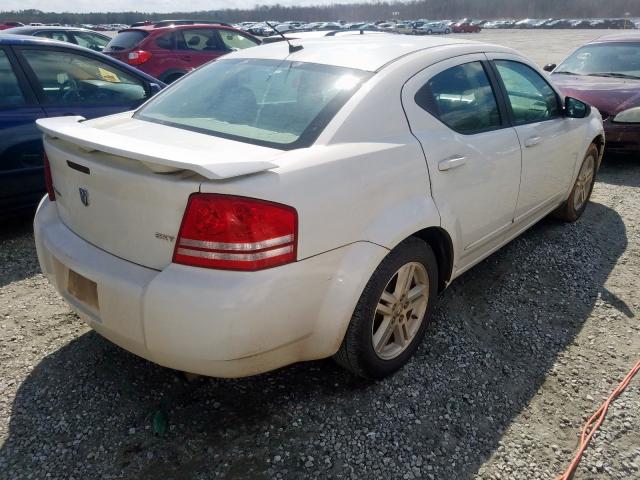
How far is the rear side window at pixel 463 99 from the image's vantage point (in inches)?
106

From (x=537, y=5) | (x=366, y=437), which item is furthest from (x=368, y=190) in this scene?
(x=537, y=5)

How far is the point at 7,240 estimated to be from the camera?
4.15 metres

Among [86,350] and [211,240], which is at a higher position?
[211,240]

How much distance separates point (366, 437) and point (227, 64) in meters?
2.17

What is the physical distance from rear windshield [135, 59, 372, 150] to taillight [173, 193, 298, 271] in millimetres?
438

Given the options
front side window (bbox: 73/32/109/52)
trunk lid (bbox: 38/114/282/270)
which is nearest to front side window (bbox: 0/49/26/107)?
trunk lid (bbox: 38/114/282/270)

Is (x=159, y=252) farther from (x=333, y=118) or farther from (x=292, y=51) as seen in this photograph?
(x=292, y=51)

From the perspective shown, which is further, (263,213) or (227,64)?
(227,64)

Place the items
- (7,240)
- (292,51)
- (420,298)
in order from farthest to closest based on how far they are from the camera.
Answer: (7,240) → (292,51) → (420,298)

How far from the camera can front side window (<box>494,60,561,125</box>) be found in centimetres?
338

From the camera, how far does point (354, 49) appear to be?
2.83 meters

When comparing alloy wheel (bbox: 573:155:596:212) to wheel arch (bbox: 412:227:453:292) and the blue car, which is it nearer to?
wheel arch (bbox: 412:227:453:292)

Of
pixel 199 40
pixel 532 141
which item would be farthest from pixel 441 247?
pixel 199 40

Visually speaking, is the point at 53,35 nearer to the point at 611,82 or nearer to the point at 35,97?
the point at 35,97
